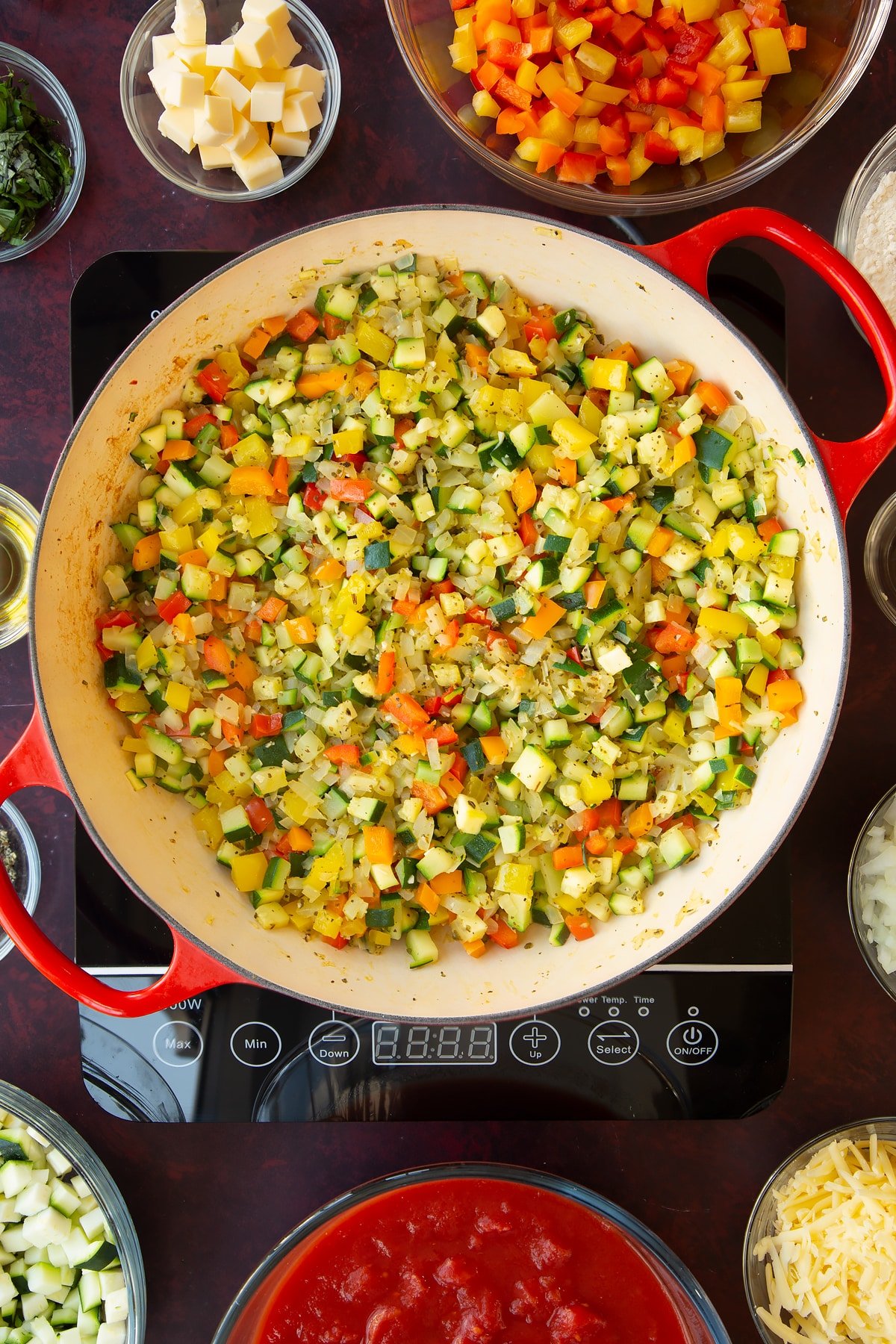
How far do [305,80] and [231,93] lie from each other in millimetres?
139

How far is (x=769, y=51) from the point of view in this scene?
5.57 ft

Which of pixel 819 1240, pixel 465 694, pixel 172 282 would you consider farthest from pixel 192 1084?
pixel 172 282

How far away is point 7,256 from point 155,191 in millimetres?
301

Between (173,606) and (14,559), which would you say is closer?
(173,606)

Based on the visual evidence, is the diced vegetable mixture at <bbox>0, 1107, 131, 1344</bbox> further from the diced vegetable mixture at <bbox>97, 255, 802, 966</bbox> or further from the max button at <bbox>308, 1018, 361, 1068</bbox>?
the diced vegetable mixture at <bbox>97, 255, 802, 966</bbox>

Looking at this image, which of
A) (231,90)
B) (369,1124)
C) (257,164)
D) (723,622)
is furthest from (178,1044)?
(231,90)

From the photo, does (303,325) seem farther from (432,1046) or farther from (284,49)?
(432,1046)

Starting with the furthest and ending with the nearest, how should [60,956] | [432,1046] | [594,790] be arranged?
[432,1046] < [594,790] < [60,956]

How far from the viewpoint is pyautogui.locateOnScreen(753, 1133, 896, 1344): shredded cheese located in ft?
5.39

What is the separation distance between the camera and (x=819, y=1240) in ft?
5.55

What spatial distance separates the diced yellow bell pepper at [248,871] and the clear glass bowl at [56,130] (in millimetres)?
1204

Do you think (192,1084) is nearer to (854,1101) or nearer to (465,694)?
(465,694)

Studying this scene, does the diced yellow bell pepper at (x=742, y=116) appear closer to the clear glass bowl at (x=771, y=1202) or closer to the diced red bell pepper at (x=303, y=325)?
the diced red bell pepper at (x=303, y=325)

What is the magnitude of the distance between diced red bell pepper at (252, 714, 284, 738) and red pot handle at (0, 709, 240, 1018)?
1.11 ft
